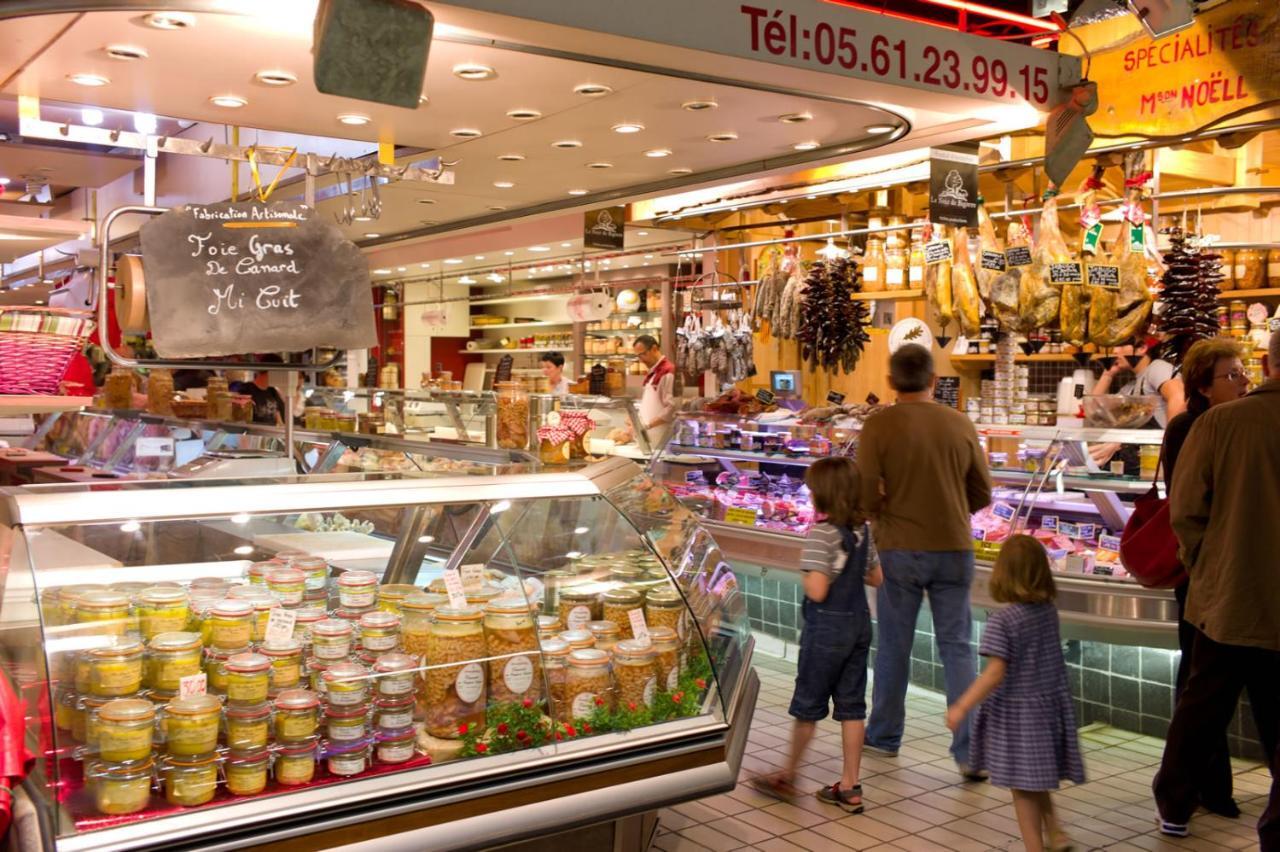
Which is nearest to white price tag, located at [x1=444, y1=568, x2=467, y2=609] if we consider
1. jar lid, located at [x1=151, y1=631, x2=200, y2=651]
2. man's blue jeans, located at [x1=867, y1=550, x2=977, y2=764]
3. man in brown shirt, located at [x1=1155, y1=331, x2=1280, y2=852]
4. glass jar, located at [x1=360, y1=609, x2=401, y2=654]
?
glass jar, located at [x1=360, y1=609, x2=401, y2=654]

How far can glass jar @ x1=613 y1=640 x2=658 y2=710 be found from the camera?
335 centimetres

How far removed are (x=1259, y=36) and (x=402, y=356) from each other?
1674 cm

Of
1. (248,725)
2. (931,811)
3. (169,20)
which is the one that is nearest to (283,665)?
(248,725)

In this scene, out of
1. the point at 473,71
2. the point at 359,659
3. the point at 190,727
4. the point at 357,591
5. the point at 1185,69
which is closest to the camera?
the point at 190,727

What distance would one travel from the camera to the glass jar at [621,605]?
360 centimetres

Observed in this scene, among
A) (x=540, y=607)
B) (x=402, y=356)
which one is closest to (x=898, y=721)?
(x=540, y=607)

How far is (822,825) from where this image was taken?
14.1 feet

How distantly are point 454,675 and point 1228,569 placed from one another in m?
2.65

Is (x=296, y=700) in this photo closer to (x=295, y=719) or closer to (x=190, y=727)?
(x=295, y=719)

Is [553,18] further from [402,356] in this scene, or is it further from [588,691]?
[402,356]

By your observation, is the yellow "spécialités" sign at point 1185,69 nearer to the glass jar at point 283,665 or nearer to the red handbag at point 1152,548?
the red handbag at point 1152,548

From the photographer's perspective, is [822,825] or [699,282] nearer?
[822,825]

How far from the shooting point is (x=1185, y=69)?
5.38 meters

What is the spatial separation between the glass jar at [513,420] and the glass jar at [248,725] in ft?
11.0
